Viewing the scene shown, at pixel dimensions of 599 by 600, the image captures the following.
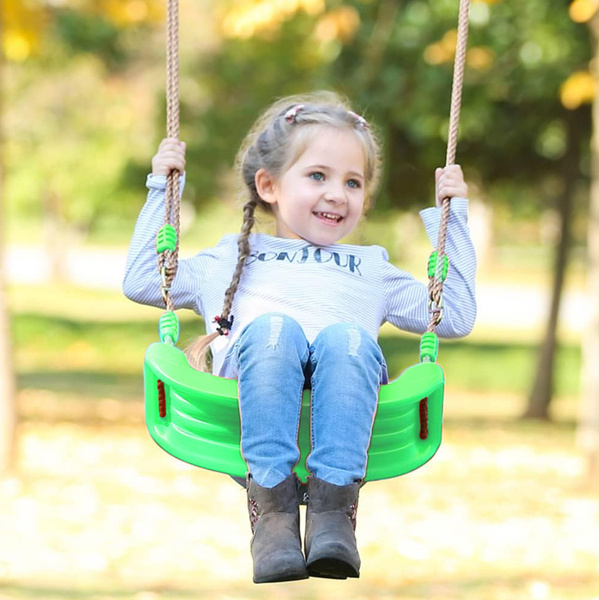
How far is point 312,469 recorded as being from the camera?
274 centimetres

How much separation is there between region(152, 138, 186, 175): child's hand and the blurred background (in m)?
0.44

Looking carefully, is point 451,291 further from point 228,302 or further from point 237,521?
point 237,521

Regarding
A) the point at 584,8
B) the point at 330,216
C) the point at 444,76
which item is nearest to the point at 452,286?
the point at 330,216

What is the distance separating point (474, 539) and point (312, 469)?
4.19 meters

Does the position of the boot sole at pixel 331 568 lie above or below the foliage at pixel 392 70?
below

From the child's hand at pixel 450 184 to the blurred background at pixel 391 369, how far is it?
0.61m

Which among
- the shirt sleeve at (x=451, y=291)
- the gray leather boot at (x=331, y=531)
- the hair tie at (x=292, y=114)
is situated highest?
the hair tie at (x=292, y=114)

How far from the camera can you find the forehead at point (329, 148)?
10.3 feet

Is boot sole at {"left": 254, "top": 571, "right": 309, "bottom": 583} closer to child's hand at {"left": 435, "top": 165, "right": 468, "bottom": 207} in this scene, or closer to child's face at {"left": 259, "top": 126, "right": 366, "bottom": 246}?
child's face at {"left": 259, "top": 126, "right": 366, "bottom": 246}

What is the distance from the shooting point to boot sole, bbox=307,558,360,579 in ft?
8.41

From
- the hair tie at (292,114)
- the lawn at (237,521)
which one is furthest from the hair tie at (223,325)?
the lawn at (237,521)

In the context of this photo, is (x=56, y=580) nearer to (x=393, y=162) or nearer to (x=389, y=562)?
(x=389, y=562)

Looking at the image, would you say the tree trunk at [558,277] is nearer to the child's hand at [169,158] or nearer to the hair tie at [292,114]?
the hair tie at [292,114]

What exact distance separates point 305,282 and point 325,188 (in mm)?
274
